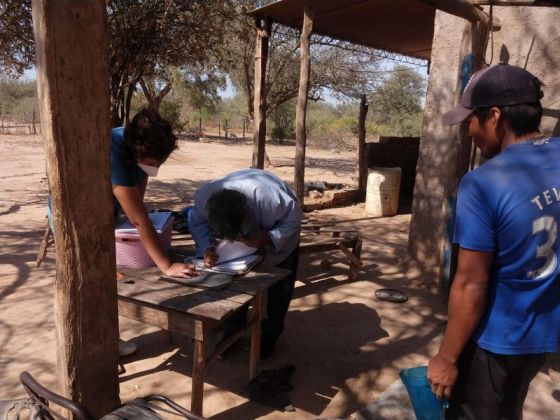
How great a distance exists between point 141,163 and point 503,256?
1917 mm

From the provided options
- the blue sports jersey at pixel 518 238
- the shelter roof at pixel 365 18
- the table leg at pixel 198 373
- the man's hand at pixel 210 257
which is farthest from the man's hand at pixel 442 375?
the shelter roof at pixel 365 18

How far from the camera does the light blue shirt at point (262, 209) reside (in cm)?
279

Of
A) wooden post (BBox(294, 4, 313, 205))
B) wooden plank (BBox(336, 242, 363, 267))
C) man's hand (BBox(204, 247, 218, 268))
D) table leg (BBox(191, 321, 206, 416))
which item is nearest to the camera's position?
table leg (BBox(191, 321, 206, 416))

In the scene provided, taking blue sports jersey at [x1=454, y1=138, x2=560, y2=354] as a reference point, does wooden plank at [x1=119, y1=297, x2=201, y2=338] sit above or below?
below

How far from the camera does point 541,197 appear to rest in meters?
1.37

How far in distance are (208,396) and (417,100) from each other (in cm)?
4027

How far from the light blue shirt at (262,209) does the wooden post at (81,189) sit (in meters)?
1.01

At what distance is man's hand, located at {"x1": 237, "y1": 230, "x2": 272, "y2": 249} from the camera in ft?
8.74

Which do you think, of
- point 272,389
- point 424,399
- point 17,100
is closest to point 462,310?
point 424,399

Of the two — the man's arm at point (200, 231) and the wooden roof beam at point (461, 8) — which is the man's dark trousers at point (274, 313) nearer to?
the man's arm at point (200, 231)

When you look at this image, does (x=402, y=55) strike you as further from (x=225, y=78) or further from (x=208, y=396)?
(x=225, y=78)

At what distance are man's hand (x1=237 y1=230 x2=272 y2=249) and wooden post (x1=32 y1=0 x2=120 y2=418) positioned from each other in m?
0.92

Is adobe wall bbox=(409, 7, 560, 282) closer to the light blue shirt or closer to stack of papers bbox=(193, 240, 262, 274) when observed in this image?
the light blue shirt

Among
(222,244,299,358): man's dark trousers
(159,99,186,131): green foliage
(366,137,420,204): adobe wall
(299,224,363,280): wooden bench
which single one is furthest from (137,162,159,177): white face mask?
(159,99,186,131): green foliage
